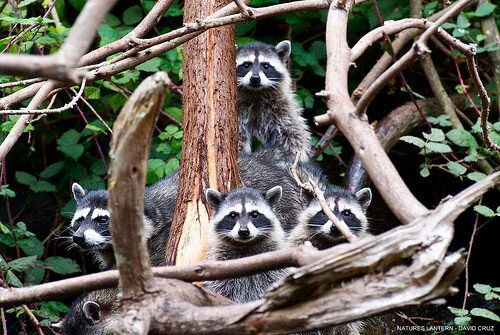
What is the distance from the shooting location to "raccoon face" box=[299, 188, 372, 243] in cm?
460

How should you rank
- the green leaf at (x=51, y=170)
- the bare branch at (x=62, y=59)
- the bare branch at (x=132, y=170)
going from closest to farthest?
the bare branch at (x=62, y=59) < the bare branch at (x=132, y=170) < the green leaf at (x=51, y=170)

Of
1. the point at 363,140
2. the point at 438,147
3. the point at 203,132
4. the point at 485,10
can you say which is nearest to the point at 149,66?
the point at 203,132

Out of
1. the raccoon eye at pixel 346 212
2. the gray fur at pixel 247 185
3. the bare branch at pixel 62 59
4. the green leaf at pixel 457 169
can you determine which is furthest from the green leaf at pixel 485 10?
the bare branch at pixel 62 59

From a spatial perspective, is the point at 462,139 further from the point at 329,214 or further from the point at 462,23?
the point at 329,214

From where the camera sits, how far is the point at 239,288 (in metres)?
4.32

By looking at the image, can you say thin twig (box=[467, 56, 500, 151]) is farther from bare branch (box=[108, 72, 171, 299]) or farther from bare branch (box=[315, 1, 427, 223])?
bare branch (box=[108, 72, 171, 299])

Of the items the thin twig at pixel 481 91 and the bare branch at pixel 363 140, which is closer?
the bare branch at pixel 363 140

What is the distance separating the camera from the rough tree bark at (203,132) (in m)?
4.53

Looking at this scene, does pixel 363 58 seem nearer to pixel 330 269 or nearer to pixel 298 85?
pixel 298 85

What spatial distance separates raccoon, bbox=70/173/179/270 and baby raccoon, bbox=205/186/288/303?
18.8 inches

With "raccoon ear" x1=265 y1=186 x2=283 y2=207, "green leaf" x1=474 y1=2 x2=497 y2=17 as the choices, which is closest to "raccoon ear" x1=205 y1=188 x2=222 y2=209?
"raccoon ear" x1=265 y1=186 x2=283 y2=207

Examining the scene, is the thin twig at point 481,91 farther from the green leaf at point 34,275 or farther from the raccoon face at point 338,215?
the green leaf at point 34,275

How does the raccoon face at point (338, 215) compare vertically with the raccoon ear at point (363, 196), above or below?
below

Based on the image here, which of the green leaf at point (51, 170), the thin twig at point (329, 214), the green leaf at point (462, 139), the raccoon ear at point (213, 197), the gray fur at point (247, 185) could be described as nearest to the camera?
the thin twig at point (329, 214)
